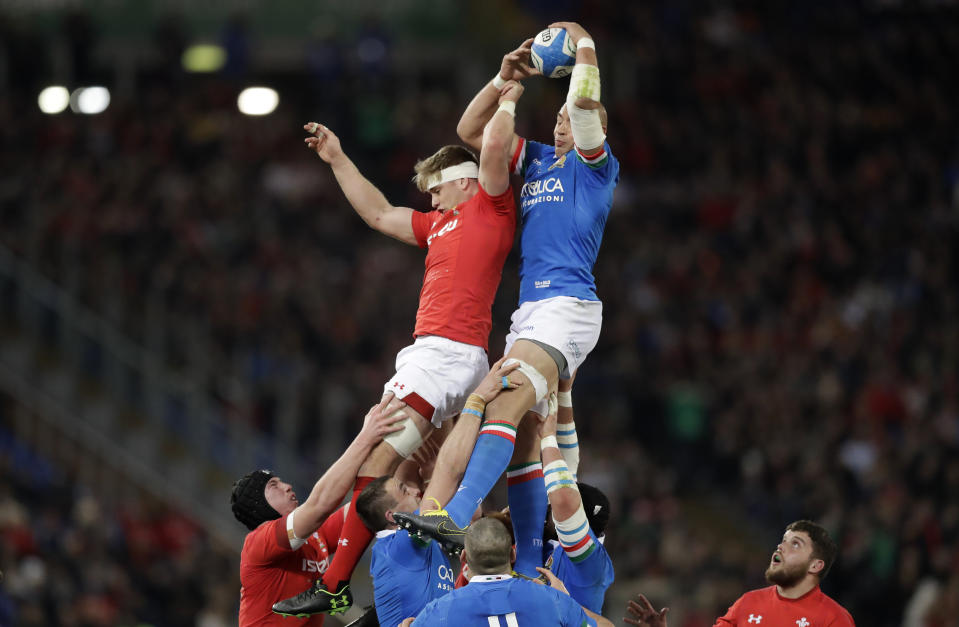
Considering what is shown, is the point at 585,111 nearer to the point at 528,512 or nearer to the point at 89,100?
the point at 528,512

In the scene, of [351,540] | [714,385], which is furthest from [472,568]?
[714,385]

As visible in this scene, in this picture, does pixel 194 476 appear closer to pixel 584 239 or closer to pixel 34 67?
pixel 34 67

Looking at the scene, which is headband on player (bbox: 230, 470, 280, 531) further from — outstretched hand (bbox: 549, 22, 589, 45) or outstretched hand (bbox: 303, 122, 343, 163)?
outstretched hand (bbox: 549, 22, 589, 45)

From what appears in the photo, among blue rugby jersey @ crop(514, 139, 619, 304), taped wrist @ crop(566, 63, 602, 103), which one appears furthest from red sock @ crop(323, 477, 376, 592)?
taped wrist @ crop(566, 63, 602, 103)

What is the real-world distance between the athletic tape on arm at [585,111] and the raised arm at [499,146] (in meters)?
0.35

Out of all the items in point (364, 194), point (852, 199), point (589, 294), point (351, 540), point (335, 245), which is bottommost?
point (351, 540)

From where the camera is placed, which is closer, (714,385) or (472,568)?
(472,568)

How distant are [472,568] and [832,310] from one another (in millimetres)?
13479

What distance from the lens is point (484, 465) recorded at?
25.4 feet

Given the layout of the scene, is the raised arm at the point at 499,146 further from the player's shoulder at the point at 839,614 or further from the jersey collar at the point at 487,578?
the player's shoulder at the point at 839,614

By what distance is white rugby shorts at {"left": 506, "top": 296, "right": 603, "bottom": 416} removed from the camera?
8.09 m

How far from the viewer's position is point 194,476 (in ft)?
59.2

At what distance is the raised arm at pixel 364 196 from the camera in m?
8.78

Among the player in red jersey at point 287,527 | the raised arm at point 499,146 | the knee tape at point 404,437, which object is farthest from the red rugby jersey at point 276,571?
the raised arm at point 499,146
